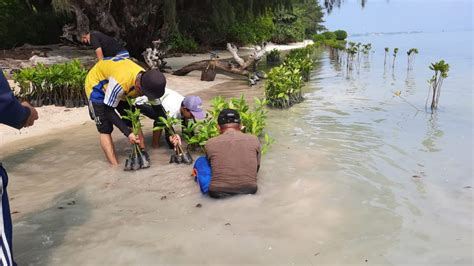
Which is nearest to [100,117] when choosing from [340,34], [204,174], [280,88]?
[204,174]

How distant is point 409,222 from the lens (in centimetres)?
385

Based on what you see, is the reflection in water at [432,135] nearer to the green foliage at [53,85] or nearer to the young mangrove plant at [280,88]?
the young mangrove plant at [280,88]

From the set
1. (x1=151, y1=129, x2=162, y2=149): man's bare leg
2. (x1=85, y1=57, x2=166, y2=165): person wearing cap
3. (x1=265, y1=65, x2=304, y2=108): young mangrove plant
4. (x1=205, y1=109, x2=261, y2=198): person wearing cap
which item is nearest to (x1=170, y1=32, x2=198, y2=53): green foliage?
(x1=265, y1=65, x2=304, y2=108): young mangrove plant

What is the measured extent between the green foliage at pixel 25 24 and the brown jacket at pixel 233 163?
1946 cm

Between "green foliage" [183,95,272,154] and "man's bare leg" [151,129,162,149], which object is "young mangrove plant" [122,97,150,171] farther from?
"man's bare leg" [151,129,162,149]

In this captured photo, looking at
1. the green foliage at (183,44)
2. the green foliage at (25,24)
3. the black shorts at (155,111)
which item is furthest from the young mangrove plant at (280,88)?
the green foliage at (183,44)

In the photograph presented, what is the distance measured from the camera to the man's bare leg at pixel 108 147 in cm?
543

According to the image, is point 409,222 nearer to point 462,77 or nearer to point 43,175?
point 43,175

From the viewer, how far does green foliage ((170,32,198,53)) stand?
25.8 meters

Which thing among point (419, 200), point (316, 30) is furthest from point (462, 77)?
point (316, 30)

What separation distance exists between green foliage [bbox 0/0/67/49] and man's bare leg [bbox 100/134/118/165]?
1763cm

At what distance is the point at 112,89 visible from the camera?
4840mm

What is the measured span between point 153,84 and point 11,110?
2399mm

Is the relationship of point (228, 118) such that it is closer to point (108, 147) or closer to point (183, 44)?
point (108, 147)
